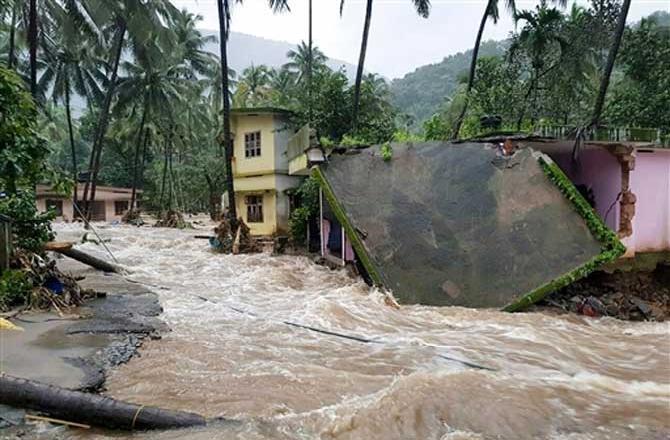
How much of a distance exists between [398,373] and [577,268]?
14.8ft

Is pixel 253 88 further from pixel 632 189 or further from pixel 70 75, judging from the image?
pixel 632 189

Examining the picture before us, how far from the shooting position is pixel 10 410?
4059 millimetres

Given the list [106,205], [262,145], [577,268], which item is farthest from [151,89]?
[577,268]

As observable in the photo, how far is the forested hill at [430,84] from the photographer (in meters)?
62.5

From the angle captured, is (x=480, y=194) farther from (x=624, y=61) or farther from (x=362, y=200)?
(x=624, y=61)

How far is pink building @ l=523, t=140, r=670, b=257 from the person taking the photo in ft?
31.3

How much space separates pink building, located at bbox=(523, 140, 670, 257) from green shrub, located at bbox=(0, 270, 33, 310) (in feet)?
30.2

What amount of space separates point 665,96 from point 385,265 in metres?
12.8

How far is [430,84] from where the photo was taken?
69.2 metres

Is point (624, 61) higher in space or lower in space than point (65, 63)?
lower

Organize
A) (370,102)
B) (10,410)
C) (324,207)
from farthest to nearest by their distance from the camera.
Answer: (370,102)
(324,207)
(10,410)

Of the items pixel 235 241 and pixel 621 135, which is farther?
pixel 235 241

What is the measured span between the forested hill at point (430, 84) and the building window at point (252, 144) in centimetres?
4131

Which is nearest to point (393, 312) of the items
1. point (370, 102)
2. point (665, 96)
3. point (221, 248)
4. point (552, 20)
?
point (221, 248)
